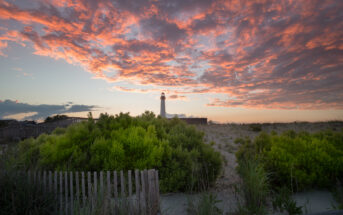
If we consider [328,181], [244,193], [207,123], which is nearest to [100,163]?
[244,193]

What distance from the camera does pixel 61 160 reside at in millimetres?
5742

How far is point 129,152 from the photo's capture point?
554 centimetres

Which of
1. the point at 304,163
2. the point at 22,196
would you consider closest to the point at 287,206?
the point at 304,163

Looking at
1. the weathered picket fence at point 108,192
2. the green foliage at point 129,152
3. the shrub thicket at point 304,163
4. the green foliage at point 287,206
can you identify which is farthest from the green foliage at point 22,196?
the green foliage at point 287,206

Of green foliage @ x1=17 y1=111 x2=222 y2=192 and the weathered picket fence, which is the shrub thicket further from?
the weathered picket fence

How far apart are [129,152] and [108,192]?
165cm

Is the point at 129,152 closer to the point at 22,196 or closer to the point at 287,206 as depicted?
the point at 22,196

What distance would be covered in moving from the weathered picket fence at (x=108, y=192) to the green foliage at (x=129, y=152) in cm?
45

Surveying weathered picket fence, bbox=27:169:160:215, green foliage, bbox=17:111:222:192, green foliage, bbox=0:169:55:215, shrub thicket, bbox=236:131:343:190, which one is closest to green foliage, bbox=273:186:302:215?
shrub thicket, bbox=236:131:343:190

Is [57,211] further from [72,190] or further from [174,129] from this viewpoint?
[174,129]

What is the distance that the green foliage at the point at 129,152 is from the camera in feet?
17.7

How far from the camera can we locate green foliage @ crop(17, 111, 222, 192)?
5.40 meters

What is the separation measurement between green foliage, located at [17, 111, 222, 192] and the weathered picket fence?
1.46 ft

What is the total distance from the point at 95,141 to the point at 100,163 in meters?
0.63
